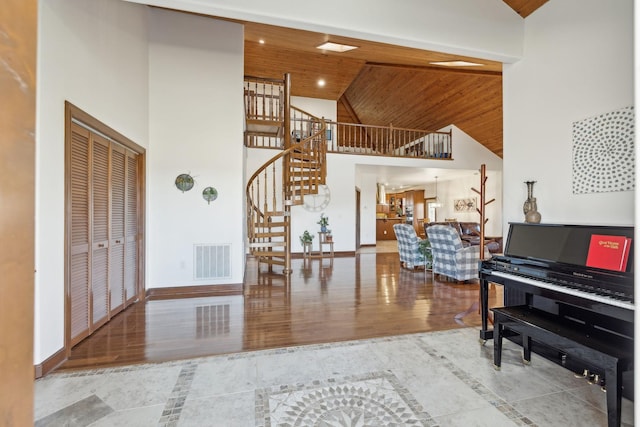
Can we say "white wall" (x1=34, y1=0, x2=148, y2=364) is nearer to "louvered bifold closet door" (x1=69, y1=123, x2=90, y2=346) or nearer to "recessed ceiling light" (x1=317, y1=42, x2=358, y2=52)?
"louvered bifold closet door" (x1=69, y1=123, x2=90, y2=346)

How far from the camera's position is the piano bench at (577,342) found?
1.49 m

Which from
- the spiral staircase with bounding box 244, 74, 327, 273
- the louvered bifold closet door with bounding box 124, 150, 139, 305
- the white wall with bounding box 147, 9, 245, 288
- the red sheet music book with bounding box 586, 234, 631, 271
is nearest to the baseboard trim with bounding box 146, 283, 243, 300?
the white wall with bounding box 147, 9, 245, 288

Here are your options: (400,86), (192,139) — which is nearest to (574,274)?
(192,139)

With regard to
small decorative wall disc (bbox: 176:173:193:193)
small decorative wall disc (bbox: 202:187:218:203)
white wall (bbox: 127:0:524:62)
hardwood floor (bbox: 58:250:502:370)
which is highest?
white wall (bbox: 127:0:524:62)

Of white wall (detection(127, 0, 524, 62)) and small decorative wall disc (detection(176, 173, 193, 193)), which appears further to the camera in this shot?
small decorative wall disc (detection(176, 173, 193, 193))

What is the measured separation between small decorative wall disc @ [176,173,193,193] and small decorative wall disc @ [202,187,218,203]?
0.21m

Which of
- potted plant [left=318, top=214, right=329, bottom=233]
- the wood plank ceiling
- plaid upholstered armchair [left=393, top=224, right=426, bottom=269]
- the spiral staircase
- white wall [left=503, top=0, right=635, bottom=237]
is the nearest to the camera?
white wall [left=503, top=0, right=635, bottom=237]

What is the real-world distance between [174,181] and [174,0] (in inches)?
95.9

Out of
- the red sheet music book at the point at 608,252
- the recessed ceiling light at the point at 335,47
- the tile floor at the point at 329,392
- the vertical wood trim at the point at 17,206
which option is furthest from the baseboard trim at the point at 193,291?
the red sheet music book at the point at 608,252

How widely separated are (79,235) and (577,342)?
12.5 ft

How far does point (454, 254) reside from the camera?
15.7 feet

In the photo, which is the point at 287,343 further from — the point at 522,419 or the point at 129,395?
the point at 522,419

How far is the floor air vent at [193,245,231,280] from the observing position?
4188 mm

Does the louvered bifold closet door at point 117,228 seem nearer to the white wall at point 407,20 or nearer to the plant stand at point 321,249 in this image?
the white wall at point 407,20
